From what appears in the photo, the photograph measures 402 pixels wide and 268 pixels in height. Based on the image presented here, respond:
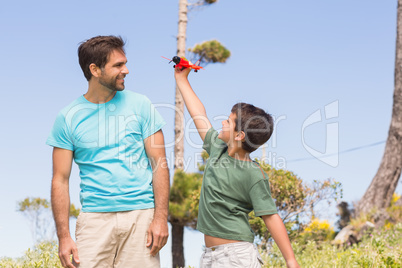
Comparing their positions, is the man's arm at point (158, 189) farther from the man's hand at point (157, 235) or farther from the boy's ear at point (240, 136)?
the boy's ear at point (240, 136)

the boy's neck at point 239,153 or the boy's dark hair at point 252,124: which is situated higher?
the boy's dark hair at point 252,124

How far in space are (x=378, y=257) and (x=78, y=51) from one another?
4.37 metres

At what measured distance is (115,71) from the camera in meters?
3.37

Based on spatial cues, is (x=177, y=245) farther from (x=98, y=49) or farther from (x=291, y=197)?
(x=98, y=49)

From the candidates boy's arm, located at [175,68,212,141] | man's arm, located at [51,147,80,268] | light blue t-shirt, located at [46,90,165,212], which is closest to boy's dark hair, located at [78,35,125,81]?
light blue t-shirt, located at [46,90,165,212]

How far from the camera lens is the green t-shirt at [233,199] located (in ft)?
9.98

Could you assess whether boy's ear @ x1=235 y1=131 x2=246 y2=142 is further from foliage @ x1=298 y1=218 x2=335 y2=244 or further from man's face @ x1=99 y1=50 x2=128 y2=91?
foliage @ x1=298 y1=218 x2=335 y2=244

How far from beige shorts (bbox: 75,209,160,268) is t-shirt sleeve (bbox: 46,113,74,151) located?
54 centimetres

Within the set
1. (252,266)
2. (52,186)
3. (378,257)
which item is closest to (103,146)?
(52,186)

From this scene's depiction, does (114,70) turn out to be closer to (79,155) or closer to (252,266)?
(79,155)

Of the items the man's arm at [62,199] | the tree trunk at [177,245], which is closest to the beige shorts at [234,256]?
the man's arm at [62,199]

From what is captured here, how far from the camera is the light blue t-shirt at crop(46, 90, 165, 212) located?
10.8 feet

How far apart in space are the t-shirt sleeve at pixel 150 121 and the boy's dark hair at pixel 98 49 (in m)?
0.45

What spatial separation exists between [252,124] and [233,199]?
1.73ft
